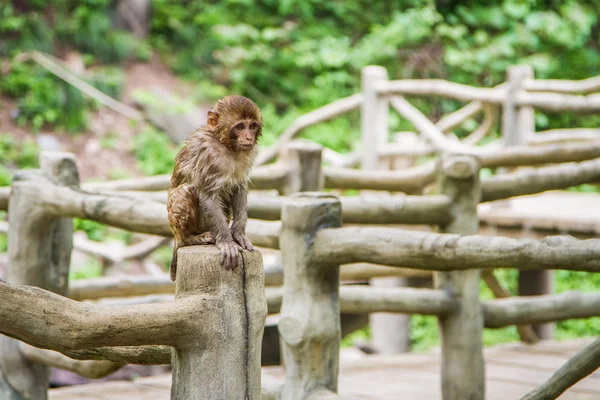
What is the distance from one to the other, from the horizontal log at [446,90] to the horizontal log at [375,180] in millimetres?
2109

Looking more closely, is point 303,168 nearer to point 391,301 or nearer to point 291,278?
point 391,301

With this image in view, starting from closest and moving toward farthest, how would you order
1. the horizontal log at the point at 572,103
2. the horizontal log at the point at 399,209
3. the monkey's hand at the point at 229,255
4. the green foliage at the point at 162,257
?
the monkey's hand at the point at 229,255
the horizontal log at the point at 399,209
the horizontal log at the point at 572,103
the green foliage at the point at 162,257

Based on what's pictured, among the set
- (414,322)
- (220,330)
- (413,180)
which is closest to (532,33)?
(414,322)

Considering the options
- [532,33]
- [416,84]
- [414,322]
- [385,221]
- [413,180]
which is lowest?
[414,322]

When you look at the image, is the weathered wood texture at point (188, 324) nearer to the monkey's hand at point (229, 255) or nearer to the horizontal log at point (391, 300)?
the monkey's hand at point (229, 255)

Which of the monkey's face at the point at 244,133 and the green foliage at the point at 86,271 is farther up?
the monkey's face at the point at 244,133

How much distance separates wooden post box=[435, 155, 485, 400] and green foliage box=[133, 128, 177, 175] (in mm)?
7566

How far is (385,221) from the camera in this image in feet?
11.8

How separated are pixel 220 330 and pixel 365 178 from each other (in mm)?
2637

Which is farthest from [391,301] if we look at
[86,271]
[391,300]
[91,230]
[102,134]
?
[102,134]

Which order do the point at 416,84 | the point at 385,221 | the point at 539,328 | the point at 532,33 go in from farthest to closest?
the point at 532,33 < the point at 416,84 < the point at 539,328 < the point at 385,221

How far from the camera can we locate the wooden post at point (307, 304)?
2.97 metres

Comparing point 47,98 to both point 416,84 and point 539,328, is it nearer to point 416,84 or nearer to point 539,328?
point 416,84

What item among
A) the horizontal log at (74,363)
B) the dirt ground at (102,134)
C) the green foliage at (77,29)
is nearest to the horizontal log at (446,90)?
the horizontal log at (74,363)
